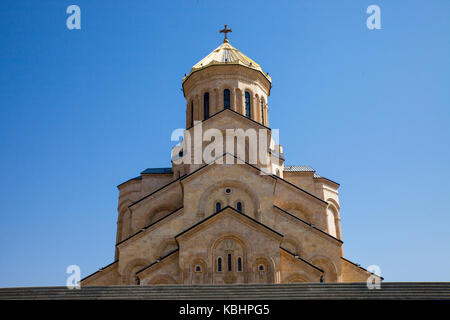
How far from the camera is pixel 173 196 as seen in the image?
25188 mm

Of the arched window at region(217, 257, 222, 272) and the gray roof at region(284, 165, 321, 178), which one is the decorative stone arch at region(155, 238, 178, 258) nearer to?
the arched window at region(217, 257, 222, 272)

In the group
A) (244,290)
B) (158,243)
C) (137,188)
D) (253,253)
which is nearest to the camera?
(244,290)

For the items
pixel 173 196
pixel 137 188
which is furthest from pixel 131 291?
pixel 137 188

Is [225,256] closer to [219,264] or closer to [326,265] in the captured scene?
[219,264]

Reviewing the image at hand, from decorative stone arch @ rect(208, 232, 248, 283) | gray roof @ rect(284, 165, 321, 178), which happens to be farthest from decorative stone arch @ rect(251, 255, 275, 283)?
gray roof @ rect(284, 165, 321, 178)

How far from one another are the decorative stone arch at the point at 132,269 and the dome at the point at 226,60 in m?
13.8

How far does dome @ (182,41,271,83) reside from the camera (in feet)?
95.8

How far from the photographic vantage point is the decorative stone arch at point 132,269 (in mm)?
20953

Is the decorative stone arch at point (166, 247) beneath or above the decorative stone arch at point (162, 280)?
above

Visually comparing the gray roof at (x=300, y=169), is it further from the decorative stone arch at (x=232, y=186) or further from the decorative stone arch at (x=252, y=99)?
the decorative stone arch at (x=232, y=186)

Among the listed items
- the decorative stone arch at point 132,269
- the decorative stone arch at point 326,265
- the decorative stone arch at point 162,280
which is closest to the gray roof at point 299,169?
the decorative stone arch at point 326,265
